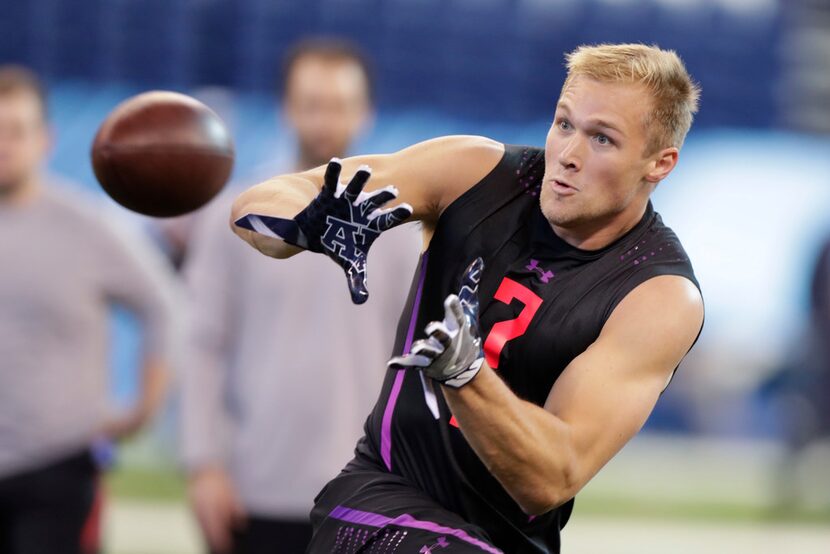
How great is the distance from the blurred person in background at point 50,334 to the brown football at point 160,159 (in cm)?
167

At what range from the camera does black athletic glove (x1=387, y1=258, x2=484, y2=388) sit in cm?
233

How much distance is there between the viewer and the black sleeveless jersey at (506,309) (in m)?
2.90

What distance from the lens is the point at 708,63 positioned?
1251cm

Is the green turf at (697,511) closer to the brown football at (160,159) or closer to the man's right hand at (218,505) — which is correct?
the man's right hand at (218,505)

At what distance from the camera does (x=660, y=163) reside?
302 centimetres

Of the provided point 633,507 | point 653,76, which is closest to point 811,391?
point 633,507

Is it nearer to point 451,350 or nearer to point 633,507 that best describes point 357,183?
point 451,350

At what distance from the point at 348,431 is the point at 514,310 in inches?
55.7

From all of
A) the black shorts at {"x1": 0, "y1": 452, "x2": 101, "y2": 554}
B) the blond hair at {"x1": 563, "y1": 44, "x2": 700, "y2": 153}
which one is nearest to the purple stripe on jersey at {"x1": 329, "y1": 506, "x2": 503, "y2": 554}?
the blond hair at {"x1": 563, "y1": 44, "x2": 700, "y2": 153}

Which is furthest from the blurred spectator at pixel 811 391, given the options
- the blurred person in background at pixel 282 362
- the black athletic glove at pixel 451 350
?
the black athletic glove at pixel 451 350

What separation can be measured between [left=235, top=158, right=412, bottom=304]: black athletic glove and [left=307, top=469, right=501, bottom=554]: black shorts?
497 mm

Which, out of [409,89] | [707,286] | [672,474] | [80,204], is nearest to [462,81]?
[409,89]

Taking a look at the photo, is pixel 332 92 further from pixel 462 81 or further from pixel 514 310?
pixel 462 81

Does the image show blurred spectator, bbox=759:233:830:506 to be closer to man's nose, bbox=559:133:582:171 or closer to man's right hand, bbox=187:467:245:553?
man's right hand, bbox=187:467:245:553
